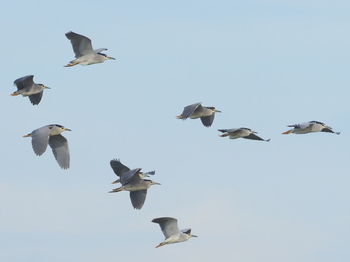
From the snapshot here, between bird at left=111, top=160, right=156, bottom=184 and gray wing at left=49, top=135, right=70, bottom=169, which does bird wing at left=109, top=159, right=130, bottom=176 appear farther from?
gray wing at left=49, top=135, right=70, bottom=169

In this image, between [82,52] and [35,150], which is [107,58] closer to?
[82,52]

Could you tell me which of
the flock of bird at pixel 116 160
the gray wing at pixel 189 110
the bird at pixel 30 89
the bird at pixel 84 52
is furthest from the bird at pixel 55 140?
the gray wing at pixel 189 110

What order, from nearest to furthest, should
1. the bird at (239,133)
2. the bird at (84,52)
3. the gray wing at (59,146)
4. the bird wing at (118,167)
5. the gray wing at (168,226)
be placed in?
the gray wing at (168,226), the bird wing at (118,167), the gray wing at (59,146), the bird at (84,52), the bird at (239,133)

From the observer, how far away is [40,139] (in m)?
63.6

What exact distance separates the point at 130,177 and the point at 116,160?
3034 mm

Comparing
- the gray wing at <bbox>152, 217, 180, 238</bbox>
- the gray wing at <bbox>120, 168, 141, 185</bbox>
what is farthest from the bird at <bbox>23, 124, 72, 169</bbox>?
the gray wing at <bbox>152, 217, 180, 238</bbox>

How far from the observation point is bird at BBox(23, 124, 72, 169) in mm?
63862

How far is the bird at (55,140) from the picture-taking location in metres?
63.9

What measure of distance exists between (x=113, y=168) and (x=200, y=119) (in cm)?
807

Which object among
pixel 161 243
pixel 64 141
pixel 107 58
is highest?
pixel 107 58

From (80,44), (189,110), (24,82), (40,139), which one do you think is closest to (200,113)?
(189,110)

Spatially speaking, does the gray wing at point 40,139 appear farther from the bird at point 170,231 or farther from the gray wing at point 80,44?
the bird at point 170,231

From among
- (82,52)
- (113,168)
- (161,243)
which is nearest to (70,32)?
(82,52)

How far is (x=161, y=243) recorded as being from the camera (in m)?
64.8
